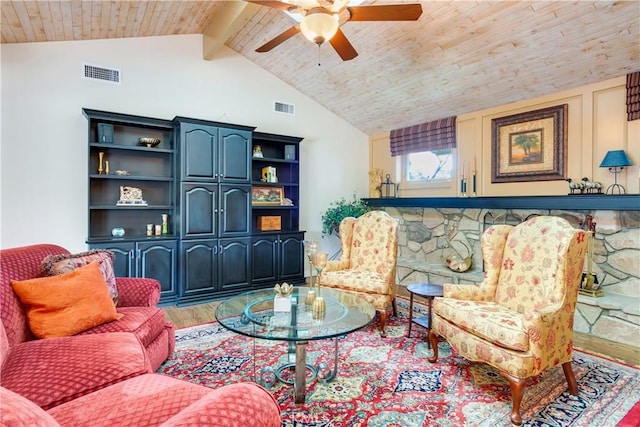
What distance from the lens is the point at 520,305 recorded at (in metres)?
2.39

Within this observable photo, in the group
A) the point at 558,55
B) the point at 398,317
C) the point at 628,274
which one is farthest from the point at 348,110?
the point at 628,274

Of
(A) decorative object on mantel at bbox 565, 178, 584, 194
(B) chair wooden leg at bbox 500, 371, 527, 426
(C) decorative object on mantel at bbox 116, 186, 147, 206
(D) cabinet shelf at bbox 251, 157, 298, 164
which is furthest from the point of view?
(D) cabinet shelf at bbox 251, 157, 298, 164

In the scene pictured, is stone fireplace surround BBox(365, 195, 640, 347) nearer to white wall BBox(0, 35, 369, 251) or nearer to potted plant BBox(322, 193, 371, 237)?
potted plant BBox(322, 193, 371, 237)

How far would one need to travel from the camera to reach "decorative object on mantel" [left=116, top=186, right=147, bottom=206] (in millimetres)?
3938

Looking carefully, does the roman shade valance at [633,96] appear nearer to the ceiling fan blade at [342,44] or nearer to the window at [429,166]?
the window at [429,166]

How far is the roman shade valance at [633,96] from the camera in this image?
316cm

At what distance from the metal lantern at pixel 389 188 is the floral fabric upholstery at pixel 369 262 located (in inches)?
72.9

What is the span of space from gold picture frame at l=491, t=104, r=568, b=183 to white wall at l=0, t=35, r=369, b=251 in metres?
3.03

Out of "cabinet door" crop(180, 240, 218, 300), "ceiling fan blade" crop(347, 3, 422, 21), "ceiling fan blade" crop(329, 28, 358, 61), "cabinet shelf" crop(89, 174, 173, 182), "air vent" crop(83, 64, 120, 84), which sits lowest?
"cabinet door" crop(180, 240, 218, 300)

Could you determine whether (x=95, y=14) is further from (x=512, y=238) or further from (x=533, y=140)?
(x=533, y=140)

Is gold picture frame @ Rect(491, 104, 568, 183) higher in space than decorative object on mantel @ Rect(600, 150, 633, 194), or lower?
higher

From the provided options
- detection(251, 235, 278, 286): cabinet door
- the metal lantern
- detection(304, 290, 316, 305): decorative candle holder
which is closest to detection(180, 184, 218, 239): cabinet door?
detection(251, 235, 278, 286): cabinet door

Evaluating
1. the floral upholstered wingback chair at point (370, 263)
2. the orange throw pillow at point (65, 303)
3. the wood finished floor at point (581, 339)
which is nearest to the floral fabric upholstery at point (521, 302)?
the floral upholstered wingback chair at point (370, 263)

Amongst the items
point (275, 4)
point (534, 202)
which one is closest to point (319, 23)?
point (275, 4)
